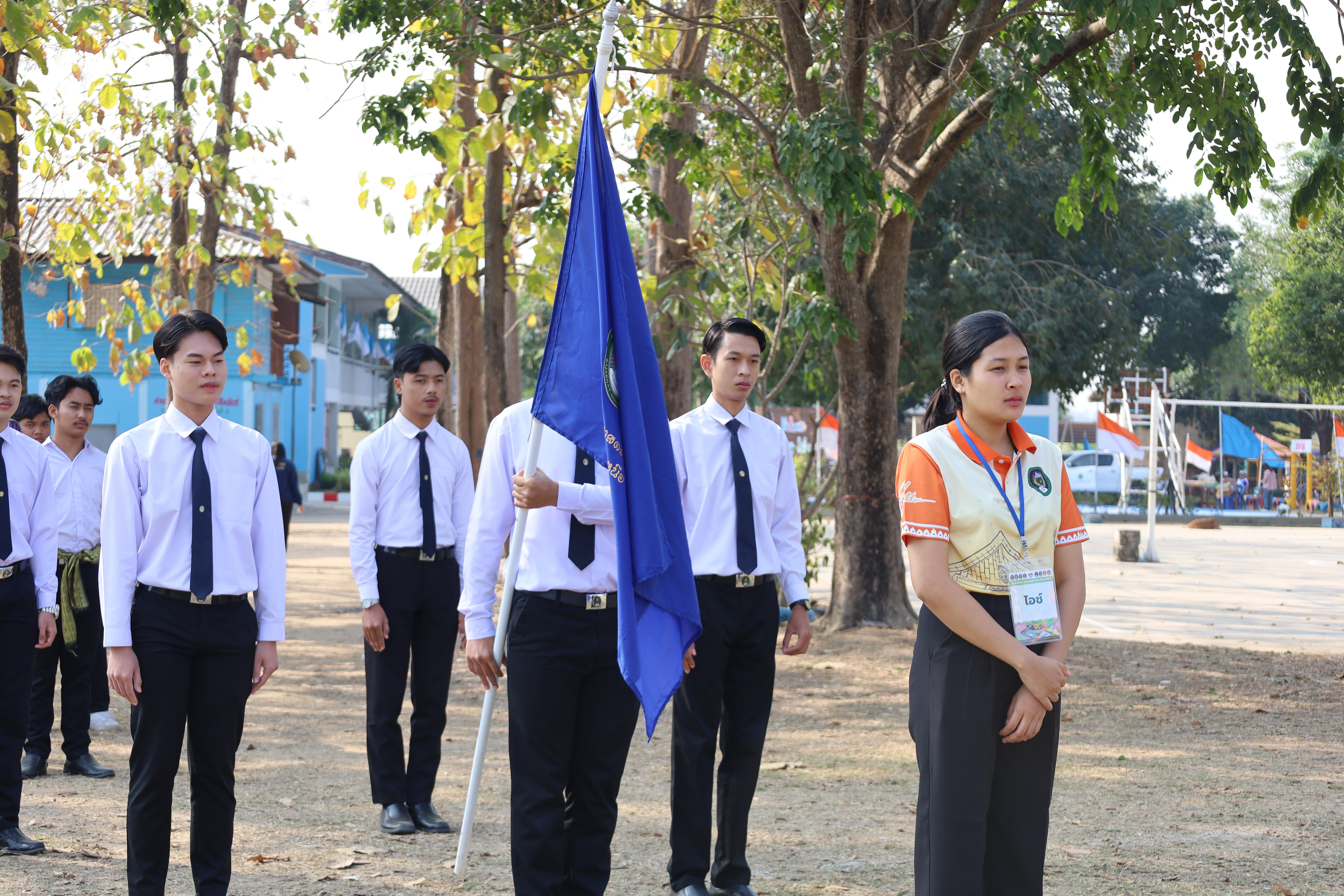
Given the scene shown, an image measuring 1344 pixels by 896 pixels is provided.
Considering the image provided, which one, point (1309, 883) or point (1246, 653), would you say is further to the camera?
point (1246, 653)

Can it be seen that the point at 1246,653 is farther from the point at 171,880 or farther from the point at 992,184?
the point at 992,184

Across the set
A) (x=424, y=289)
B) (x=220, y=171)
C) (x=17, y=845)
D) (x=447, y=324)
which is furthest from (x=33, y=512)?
(x=424, y=289)

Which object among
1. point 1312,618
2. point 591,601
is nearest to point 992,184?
point 1312,618

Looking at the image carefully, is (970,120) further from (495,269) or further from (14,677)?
(14,677)

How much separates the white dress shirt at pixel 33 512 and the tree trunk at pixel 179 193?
232 inches

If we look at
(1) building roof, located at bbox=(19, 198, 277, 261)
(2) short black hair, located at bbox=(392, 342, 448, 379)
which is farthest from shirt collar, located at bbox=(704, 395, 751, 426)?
(1) building roof, located at bbox=(19, 198, 277, 261)

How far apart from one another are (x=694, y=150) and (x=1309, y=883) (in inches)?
296

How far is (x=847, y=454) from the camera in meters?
11.4

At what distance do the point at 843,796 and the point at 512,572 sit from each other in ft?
10.5

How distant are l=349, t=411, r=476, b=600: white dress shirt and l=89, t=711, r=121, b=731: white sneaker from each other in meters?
3.29

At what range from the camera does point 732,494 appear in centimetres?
485

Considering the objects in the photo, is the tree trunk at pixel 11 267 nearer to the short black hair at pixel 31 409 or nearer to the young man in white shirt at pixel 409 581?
the short black hair at pixel 31 409

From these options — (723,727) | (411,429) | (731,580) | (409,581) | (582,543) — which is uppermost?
(411,429)

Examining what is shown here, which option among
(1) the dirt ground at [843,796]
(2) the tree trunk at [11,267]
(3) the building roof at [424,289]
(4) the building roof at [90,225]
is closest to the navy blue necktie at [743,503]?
(1) the dirt ground at [843,796]
